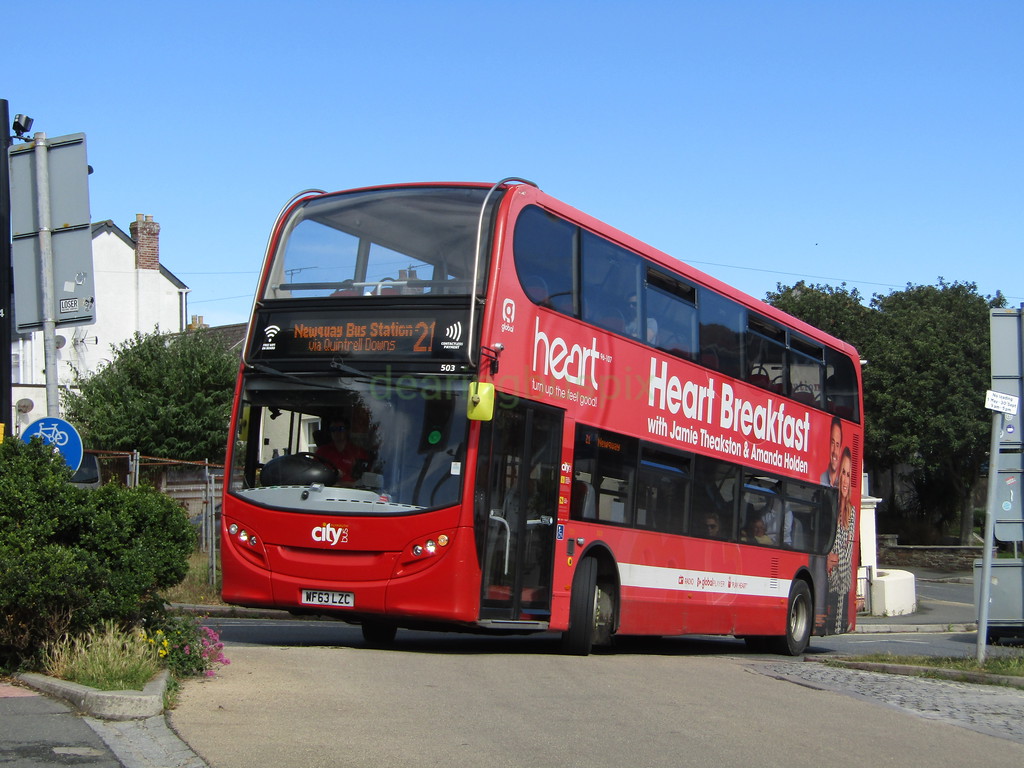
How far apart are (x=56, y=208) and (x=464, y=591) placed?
473cm

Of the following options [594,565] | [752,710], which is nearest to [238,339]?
[594,565]

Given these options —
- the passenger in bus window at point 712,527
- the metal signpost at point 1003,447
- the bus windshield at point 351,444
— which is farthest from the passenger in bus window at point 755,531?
the bus windshield at point 351,444

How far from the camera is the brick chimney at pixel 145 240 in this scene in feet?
175

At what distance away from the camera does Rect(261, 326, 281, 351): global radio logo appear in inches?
486

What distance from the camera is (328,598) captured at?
1179 centimetres

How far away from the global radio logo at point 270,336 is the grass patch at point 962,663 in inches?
293

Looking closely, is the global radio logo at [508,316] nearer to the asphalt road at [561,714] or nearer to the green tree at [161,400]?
the asphalt road at [561,714]

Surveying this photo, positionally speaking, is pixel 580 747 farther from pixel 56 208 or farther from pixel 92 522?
pixel 56 208

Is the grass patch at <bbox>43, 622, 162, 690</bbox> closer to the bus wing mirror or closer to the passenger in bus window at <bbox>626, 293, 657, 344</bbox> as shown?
the bus wing mirror

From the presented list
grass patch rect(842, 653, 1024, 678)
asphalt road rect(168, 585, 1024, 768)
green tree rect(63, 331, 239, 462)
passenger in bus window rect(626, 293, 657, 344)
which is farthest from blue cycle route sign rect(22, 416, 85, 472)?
green tree rect(63, 331, 239, 462)

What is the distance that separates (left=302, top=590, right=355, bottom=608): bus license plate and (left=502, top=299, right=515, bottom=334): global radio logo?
9.15 feet

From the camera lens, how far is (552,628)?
1272 centimetres

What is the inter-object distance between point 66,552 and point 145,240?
47.0 meters

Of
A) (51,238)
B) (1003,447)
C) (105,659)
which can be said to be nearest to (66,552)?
(105,659)
